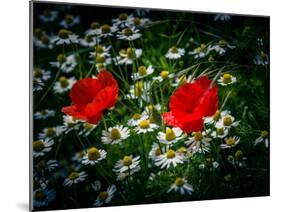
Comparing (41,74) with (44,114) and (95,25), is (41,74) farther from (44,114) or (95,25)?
(95,25)

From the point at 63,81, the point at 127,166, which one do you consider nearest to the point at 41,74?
the point at 63,81

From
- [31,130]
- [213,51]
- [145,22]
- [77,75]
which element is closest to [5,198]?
[31,130]

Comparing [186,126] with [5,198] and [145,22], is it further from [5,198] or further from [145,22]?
[5,198]

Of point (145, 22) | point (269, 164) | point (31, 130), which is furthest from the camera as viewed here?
point (269, 164)

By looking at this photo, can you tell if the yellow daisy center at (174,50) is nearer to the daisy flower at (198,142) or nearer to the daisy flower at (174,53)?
the daisy flower at (174,53)

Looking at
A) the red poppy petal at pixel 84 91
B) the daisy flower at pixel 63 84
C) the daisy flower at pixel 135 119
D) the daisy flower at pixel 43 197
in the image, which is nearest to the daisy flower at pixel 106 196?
the daisy flower at pixel 43 197

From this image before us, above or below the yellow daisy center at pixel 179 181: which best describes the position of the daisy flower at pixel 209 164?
above
